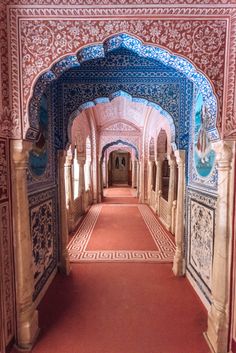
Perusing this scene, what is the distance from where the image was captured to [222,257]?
2.01 metres

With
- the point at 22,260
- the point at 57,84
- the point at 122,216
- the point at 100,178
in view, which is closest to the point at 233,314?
the point at 22,260

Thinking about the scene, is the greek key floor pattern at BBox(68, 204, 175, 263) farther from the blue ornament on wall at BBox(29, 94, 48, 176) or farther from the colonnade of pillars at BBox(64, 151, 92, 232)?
the blue ornament on wall at BBox(29, 94, 48, 176)

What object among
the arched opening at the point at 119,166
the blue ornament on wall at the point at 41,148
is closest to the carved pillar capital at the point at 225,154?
the blue ornament on wall at the point at 41,148

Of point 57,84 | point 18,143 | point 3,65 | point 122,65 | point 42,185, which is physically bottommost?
point 42,185

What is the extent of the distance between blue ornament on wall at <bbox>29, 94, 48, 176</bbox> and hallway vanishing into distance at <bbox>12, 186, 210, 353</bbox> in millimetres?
1652

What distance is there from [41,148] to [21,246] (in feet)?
4.18

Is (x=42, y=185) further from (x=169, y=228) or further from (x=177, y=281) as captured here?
(x=169, y=228)

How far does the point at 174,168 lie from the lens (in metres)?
5.98

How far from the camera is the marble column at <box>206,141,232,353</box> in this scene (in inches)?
76.8

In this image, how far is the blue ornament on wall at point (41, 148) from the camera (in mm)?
2596

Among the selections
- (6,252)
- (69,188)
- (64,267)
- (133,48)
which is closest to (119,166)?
(69,188)

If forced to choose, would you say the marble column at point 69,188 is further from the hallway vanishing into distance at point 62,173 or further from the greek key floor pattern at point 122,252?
the hallway vanishing into distance at point 62,173

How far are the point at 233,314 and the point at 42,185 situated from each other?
2.44 m

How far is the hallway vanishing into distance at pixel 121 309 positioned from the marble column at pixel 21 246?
0.20 meters
